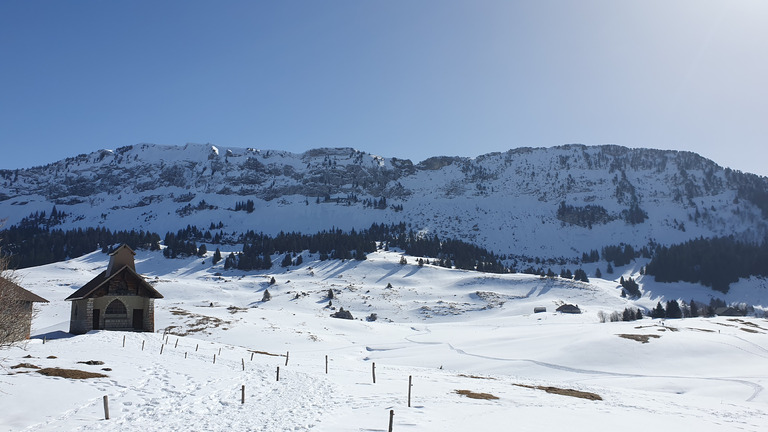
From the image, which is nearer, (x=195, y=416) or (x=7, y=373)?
(x=195, y=416)

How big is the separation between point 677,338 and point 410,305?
56325 millimetres

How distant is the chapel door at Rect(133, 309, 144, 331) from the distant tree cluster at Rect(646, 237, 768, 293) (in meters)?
158

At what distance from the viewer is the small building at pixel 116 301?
40.1m

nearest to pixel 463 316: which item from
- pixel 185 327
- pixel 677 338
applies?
pixel 677 338

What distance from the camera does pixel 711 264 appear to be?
15275 centimetres

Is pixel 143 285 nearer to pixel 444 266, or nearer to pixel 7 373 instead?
pixel 7 373

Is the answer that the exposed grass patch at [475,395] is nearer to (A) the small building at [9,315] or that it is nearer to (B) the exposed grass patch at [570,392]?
(B) the exposed grass patch at [570,392]

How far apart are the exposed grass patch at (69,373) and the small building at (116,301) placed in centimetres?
2256

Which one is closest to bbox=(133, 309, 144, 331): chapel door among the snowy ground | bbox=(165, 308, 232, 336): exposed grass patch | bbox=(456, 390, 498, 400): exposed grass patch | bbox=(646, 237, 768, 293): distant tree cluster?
the snowy ground

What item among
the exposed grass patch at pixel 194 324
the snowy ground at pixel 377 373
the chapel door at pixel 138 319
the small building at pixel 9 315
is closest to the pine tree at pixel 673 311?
the snowy ground at pixel 377 373

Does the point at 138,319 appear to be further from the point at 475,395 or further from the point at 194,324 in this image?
the point at 475,395

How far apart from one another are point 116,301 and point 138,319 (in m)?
2.52

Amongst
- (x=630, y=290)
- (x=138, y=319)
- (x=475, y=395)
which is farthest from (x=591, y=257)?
(x=475, y=395)

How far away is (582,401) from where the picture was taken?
79.8ft
